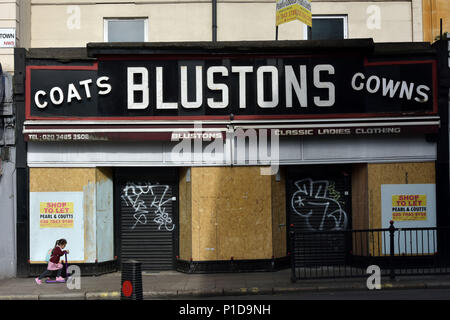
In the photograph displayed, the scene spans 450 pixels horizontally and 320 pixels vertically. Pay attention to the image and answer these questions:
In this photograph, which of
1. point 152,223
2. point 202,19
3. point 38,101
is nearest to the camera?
point 38,101

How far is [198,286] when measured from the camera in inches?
512

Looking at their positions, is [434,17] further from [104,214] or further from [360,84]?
[104,214]

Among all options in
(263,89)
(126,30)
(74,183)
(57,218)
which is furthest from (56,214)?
(263,89)

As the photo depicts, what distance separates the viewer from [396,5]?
15898 mm

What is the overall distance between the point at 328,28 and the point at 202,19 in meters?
3.39

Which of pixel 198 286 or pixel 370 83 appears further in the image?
pixel 370 83

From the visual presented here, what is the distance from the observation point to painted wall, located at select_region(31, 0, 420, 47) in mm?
15820

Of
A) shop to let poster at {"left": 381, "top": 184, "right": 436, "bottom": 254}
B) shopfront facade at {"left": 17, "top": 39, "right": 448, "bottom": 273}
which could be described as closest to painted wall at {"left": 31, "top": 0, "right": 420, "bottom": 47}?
shopfront facade at {"left": 17, "top": 39, "right": 448, "bottom": 273}

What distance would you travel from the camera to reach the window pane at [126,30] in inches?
629

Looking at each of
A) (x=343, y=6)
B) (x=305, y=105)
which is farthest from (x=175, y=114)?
(x=343, y=6)

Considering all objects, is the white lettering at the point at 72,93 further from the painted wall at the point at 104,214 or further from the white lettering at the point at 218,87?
the white lettering at the point at 218,87

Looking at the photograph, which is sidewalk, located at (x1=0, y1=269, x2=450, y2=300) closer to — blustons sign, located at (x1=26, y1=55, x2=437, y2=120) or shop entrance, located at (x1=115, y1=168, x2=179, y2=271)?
shop entrance, located at (x1=115, y1=168, x2=179, y2=271)

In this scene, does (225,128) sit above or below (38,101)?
below

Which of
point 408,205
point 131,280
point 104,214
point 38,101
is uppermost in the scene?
point 38,101
